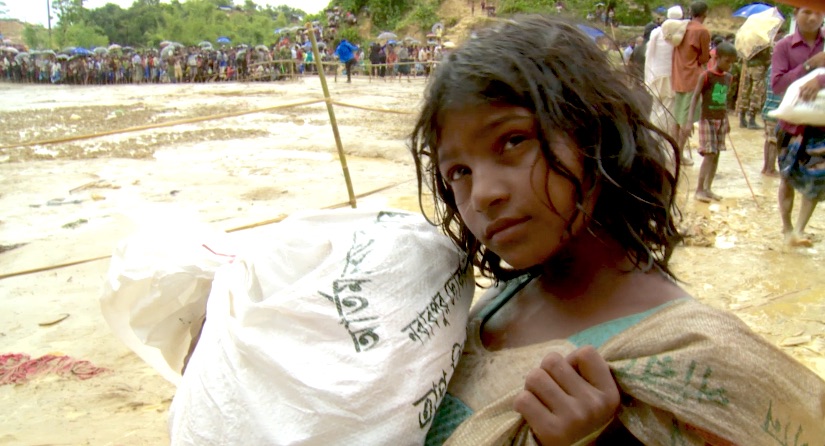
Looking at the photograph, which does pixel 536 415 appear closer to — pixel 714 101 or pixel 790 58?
pixel 790 58

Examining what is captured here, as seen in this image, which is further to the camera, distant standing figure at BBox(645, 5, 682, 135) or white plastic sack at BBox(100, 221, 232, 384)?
distant standing figure at BBox(645, 5, 682, 135)

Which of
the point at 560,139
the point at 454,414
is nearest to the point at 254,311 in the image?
the point at 454,414

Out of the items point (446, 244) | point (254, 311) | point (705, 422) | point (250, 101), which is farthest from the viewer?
point (250, 101)

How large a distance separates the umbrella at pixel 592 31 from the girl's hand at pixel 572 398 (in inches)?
22.3

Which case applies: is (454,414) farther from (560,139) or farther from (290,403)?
(560,139)

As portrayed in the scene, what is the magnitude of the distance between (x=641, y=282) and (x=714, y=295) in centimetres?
322

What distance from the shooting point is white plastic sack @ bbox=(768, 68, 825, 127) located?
3.86 meters

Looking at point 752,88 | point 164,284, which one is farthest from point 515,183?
point 752,88

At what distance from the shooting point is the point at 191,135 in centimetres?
1052

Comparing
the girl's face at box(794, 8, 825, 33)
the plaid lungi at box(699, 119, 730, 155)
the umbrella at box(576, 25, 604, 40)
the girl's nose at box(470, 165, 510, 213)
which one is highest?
the girl's face at box(794, 8, 825, 33)

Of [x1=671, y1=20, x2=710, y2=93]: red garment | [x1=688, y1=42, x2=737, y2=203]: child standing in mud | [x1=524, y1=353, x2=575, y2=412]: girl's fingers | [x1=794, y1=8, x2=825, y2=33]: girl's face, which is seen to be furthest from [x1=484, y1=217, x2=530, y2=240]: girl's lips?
[x1=671, y1=20, x2=710, y2=93]: red garment

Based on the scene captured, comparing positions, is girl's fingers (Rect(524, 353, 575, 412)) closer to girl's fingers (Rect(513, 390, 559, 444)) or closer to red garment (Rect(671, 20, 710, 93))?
girl's fingers (Rect(513, 390, 559, 444))

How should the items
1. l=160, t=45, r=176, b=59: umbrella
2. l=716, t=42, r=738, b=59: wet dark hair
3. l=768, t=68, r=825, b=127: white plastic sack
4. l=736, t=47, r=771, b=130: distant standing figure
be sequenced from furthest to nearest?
l=160, t=45, r=176, b=59: umbrella
l=736, t=47, r=771, b=130: distant standing figure
l=716, t=42, r=738, b=59: wet dark hair
l=768, t=68, r=825, b=127: white plastic sack

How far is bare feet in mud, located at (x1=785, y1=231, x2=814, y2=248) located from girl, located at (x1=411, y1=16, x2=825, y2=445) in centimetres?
415
